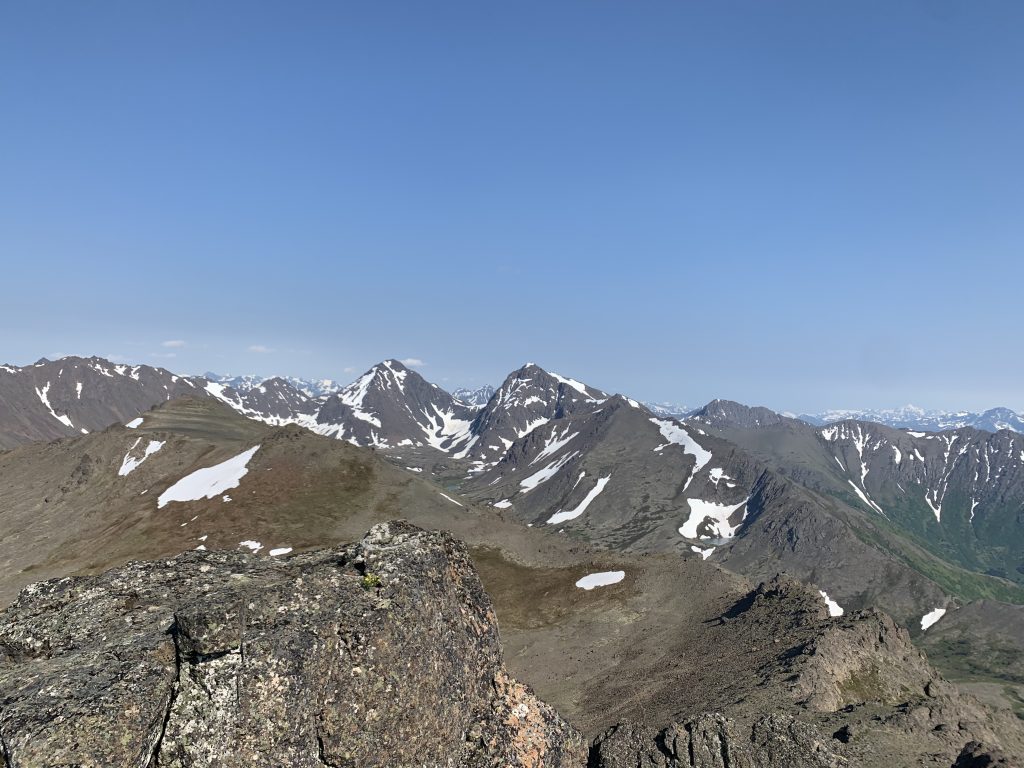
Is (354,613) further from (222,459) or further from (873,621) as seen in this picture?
(222,459)

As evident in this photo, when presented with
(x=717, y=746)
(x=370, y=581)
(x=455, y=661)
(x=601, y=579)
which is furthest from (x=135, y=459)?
(x=455, y=661)

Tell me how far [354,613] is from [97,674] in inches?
238

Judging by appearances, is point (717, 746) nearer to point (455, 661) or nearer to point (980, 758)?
point (980, 758)

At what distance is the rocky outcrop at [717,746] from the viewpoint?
1085 inches

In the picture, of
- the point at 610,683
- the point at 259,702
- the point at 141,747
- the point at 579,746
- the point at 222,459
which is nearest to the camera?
the point at 141,747

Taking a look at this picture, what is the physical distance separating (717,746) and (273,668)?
78.2 ft

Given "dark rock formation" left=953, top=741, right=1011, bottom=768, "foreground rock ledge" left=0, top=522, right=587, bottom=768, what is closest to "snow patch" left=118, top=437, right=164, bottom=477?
"foreground rock ledge" left=0, top=522, right=587, bottom=768

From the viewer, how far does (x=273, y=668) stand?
48.2ft

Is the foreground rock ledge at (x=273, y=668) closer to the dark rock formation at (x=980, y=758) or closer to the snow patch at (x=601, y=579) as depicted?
the dark rock formation at (x=980, y=758)

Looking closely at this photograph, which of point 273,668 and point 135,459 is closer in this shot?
point 273,668

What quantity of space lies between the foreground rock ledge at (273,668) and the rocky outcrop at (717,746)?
30.0 feet

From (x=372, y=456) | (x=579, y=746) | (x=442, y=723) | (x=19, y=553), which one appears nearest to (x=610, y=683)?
(x=579, y=746)

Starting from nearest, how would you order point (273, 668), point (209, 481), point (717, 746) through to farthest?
point (273, 668) < point (717, 746) < point (209, 481)

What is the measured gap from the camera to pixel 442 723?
17250mm
